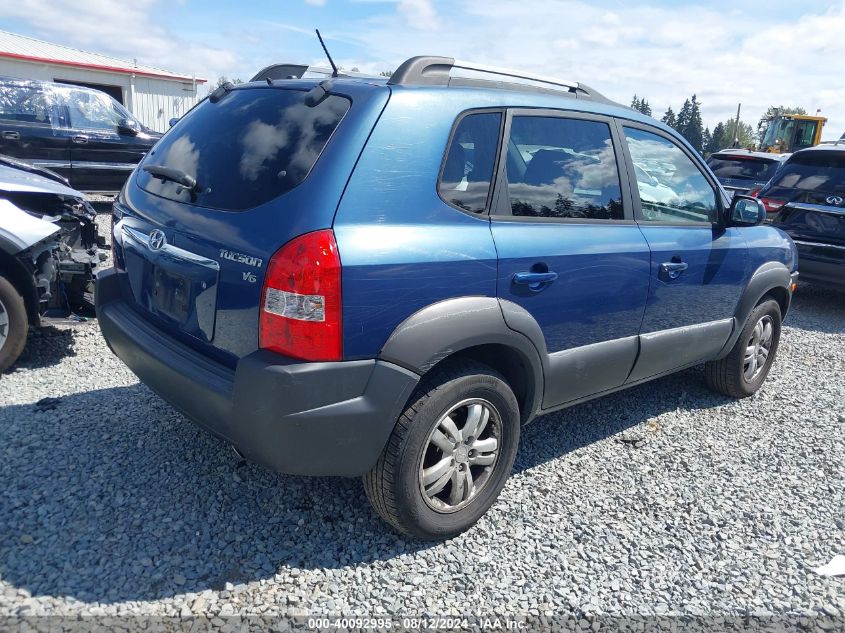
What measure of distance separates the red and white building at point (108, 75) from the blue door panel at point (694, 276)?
2084cm

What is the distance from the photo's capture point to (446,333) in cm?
255

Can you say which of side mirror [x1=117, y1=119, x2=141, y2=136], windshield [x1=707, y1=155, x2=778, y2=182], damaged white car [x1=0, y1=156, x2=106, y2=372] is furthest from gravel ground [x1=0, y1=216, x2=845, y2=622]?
windshield [x1=707, y1=155, x2=778, y2=182]

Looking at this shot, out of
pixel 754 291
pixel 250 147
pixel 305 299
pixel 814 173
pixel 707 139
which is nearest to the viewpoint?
pixel 305 299

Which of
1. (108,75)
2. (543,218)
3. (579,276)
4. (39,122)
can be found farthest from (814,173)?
(108,75)

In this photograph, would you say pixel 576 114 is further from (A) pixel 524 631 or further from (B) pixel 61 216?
(B) pixel 61 216

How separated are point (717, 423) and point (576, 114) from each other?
240 cm

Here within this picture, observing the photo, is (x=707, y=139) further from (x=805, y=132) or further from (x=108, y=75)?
(x=108, y=75)

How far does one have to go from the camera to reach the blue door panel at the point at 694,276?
360cm

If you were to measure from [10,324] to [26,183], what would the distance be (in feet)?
3.70

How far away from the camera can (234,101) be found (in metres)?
3.01

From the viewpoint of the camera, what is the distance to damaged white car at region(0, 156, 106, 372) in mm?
3977

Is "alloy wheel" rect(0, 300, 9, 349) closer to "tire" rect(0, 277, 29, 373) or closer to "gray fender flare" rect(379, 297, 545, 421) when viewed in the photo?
"tire" rect(0, 277, 29, 373)

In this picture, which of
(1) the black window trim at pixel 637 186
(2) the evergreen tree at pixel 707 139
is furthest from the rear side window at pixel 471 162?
(2) the evergreen tree at pixel 707 139

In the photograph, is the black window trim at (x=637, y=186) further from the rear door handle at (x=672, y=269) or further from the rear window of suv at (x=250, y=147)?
the rear window of suv at (x=250, y=147)
